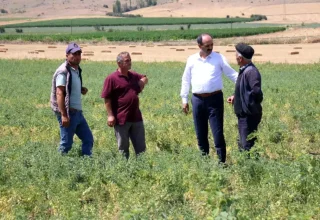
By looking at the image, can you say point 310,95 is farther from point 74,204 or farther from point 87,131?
point 74,204

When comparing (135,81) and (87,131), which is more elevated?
(135,81)

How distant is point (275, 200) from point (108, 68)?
21.5 m

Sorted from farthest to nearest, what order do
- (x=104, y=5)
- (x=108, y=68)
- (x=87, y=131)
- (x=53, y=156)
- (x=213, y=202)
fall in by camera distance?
1. (x=104, y=5)
2. (x=108, y=68)
3. (x=87, y=131)
4. (x=53, y=156)
5. (x=213, y=202)

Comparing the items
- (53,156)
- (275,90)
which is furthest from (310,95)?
(53,156)

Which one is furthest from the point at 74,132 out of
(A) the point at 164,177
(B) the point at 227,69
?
(B) the point at 227,69

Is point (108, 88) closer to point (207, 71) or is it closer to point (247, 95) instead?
point (207, 71)

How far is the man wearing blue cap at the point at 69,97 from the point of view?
8250 millimetres

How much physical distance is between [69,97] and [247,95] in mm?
2489

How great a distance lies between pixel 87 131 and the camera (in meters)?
8.83

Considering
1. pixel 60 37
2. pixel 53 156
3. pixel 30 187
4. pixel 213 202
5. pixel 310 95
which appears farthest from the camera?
pixel 60 37

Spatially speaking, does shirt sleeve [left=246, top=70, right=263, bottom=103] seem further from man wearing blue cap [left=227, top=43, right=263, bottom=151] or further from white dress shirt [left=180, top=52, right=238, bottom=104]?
white dress shirt [left=180, top=52, right=238, bottom=104]

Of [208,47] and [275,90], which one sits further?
[275,90]

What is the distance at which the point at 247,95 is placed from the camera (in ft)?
26.9

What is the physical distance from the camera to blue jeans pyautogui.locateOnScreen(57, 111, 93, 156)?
8531mm
